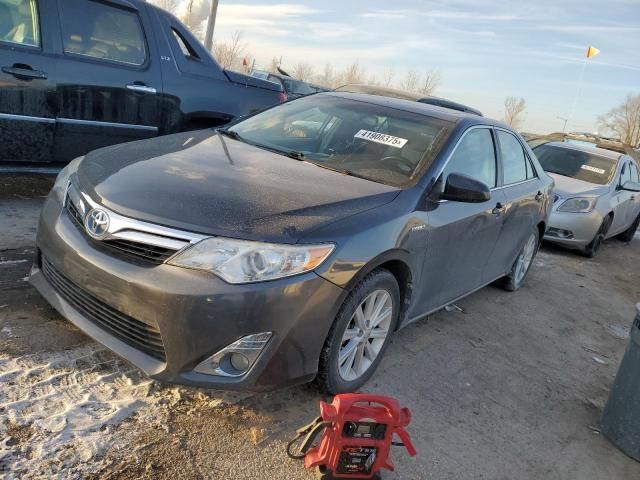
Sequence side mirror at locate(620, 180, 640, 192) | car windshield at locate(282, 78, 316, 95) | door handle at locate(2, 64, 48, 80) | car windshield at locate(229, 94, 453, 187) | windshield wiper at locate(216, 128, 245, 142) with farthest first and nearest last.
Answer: car windshield at locate(282, 78, 316, 95) < side mirror at locate(620, 180, 640, 192) < door handle at locate(2, 64, 48, 80) < windshield wiper at locate(216, 128, 245, 142) < car windshield at locate(229, 94, 453, 187)

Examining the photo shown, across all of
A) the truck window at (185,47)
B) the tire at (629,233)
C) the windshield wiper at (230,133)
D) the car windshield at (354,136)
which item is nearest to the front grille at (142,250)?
the car windshield at (354,136)

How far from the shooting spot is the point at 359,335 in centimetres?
302

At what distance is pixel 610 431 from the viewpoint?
3.30 meters

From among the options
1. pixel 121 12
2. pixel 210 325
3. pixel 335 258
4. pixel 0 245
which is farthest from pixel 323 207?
pixel 121 12

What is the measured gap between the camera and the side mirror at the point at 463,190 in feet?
11.1

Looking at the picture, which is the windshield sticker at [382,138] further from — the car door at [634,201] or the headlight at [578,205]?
the car door at [634,201]

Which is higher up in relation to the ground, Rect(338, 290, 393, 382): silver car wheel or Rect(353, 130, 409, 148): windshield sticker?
Rect(353, 130, 409, 148): windshield sticker

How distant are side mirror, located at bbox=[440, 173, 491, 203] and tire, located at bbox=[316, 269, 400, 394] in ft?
2.29

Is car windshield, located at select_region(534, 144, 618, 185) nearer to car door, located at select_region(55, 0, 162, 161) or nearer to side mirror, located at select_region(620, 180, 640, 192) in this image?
side mirror, located at select_region(620, 180, 640, 192)

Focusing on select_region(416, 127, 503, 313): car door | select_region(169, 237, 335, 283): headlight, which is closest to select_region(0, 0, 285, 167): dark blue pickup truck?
select_region(416, 127, 503, 313): car door

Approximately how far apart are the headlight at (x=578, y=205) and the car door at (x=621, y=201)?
0.74 metres

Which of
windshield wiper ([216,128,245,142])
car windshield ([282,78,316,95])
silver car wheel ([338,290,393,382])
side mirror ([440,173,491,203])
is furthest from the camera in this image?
car windshield ([282,78,316,95])

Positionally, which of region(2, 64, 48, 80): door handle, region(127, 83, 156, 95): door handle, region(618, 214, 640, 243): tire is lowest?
region(618, 214, 640, 243): tire

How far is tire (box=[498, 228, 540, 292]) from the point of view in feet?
18.0
